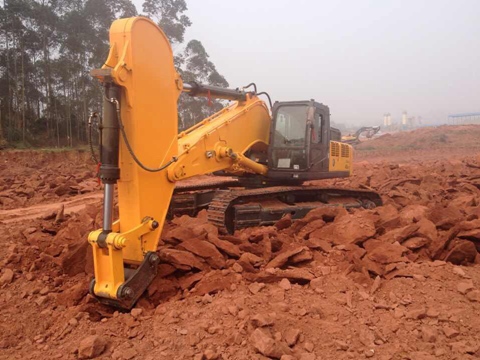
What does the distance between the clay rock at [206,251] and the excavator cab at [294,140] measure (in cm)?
334

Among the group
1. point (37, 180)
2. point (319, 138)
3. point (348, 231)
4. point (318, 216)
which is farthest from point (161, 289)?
point (37, 180)

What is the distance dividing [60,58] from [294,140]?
30.6m

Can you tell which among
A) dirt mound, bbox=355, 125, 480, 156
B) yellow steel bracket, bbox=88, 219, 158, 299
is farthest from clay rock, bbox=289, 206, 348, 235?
dirt mound, bbox=355, 125, 480, 156

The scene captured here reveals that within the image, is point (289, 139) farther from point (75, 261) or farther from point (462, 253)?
point (75, 261)

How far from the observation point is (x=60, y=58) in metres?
33.1

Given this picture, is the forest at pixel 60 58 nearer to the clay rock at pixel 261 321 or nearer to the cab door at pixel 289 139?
the cab door at pixel 289 139

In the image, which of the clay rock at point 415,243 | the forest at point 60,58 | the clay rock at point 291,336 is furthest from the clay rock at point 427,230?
the forest at point 60,58

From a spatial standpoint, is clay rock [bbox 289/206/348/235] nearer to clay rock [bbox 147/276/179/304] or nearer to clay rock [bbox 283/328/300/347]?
clay rock [bbox 147/276/179/304]

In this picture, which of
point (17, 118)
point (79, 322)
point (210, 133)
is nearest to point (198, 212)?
point (210, 133)

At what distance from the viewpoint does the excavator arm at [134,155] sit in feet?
13.1

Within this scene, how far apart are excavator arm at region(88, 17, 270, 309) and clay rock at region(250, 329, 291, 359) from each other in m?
1.37

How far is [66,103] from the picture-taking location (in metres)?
35.0

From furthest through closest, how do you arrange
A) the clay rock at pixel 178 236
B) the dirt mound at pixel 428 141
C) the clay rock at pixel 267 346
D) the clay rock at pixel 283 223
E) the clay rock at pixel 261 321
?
the dirt mound at pixel 428 141 → the clay rock at pixel 283 223 → the clay rock at pixel 178 236 → the clay rock at pixel 261 321 → the clay rock at pixel 267 346

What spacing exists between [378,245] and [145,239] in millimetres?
2992
